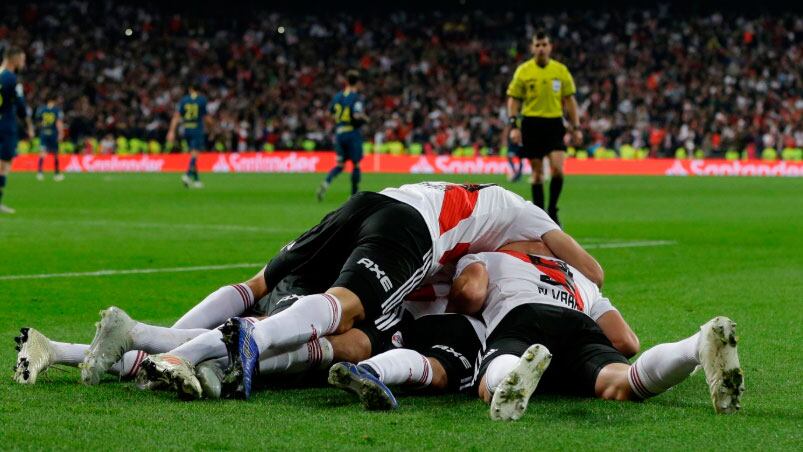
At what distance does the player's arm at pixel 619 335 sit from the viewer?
5.45m

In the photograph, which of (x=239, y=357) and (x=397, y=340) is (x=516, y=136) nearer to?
(x=397, y=340)

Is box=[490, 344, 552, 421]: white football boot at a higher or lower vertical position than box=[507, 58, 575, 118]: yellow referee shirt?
lower

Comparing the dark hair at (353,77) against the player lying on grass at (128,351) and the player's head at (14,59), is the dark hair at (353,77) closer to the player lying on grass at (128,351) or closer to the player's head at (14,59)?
the player's head at (14,59)

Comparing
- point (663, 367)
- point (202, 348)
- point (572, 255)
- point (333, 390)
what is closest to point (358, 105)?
point (572, 255)

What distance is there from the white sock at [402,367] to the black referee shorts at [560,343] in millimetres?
223

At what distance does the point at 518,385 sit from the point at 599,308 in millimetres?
1501

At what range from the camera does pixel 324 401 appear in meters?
4.81

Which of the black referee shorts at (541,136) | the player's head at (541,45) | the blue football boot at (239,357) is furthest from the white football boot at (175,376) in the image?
the black referee shorts at (541,136)

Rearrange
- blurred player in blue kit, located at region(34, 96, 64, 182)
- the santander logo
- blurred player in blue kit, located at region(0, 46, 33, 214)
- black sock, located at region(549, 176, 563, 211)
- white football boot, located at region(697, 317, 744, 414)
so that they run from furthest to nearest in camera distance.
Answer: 1. the santander logo
2. blurred player in blue kit, located at region(34, 96, 64, 182)
3. blurred player in blue kit, located at region(0, 46, 33, 214)
4. black sock, located at region(549, 176, 563, 211)
5. white football boot, located at region(697, 317, 744, 414)

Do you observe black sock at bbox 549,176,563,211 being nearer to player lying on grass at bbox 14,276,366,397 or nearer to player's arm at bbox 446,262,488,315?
player's arm at bbox 446,262,488,315

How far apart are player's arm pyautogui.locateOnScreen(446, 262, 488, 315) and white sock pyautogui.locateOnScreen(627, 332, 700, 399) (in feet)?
2.79

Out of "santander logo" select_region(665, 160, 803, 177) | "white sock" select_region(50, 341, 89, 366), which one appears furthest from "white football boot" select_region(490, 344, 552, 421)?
"santander logo" select_region(665, 160, 803, 177)

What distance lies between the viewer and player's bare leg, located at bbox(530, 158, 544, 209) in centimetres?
1410

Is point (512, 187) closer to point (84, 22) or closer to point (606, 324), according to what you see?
point (606, 324)
